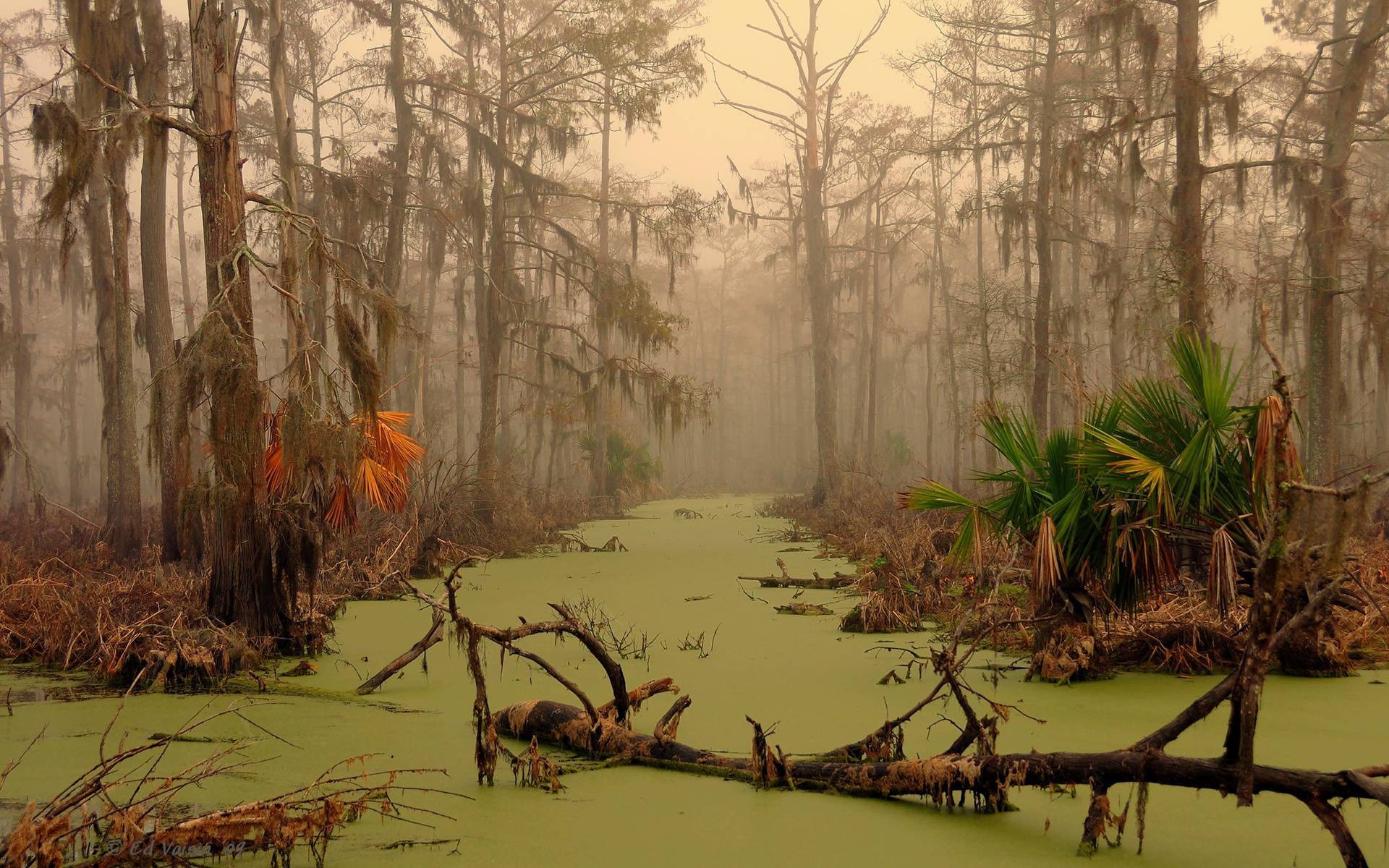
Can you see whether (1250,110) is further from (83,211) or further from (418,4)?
(83,211)

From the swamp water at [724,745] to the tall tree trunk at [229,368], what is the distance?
0.65 metres

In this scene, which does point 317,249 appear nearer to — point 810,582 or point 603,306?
point 810,582

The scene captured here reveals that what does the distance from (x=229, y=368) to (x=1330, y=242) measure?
10.9 metres

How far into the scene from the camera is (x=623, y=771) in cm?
377

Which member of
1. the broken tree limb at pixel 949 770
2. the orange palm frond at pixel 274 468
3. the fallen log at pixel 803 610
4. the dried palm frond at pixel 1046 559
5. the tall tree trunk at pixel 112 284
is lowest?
the fallen log at pixel 803 610

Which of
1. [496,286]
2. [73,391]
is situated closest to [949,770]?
[496,286]

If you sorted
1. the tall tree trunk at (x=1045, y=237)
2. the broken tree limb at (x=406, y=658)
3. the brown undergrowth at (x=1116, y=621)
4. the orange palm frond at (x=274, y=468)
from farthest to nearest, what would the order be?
the tall tree trunk at (x=1045, y=237)
the orange palm frond at (x=274, y=468)
the brown undergrowth at (x=1116, y=621)
the broken tree limb at (x=406, y=658)

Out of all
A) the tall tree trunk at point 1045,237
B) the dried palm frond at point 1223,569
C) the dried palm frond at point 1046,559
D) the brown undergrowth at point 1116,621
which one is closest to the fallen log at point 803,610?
the brown undergrowth at point 1116,621

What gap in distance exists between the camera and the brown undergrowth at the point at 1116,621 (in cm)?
525

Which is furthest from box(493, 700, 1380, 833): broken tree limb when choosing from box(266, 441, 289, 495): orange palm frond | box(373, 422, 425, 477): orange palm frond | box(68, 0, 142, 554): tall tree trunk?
box(68, 0, 142, 554): tall tree trunk

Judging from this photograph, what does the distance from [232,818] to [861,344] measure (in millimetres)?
27470

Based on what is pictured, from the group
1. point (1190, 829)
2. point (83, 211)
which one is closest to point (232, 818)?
point (1190, 829)

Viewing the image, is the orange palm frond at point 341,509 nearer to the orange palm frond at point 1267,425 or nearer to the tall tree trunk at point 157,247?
the tall tree trunk at point 157,247

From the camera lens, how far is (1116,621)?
5.79 m
